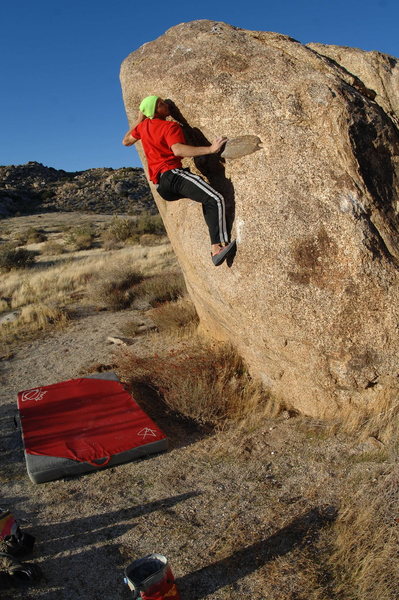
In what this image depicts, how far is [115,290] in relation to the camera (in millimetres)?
11461

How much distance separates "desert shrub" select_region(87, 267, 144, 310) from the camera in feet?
36.2

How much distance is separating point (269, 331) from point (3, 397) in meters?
3.90

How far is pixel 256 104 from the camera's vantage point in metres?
5.19

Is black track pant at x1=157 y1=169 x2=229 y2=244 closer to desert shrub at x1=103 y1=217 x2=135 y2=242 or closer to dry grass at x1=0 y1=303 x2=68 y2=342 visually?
dry grass at x1=0 y1=303 x2=68 y2=342

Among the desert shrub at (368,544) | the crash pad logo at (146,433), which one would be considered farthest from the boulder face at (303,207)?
the crash pad logo at (146,433)

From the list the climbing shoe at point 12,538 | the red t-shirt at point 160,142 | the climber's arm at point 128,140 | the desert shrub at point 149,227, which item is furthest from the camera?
the desert shrub at point 149,227

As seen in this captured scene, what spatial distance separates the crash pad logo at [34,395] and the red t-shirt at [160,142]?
115 inches

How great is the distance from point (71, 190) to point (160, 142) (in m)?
50.0

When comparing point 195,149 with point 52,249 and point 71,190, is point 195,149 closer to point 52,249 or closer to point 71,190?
point 52,249

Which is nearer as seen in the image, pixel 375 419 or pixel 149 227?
pixel 375 419

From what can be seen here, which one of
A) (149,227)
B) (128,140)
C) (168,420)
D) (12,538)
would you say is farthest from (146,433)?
(149,227)

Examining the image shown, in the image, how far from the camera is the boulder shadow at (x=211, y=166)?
17.6 ft

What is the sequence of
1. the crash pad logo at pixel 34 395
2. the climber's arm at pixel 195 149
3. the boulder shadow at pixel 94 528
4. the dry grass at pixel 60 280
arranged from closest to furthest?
the boulder shadow at pixel 94 528 → the climber's arm at pixel 195 149 → the crash pad logo at pixel 34 395 → the dry grass at pixel 60 280

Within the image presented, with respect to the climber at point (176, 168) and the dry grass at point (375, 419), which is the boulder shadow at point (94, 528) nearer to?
the dry grass at point (375, 419)
